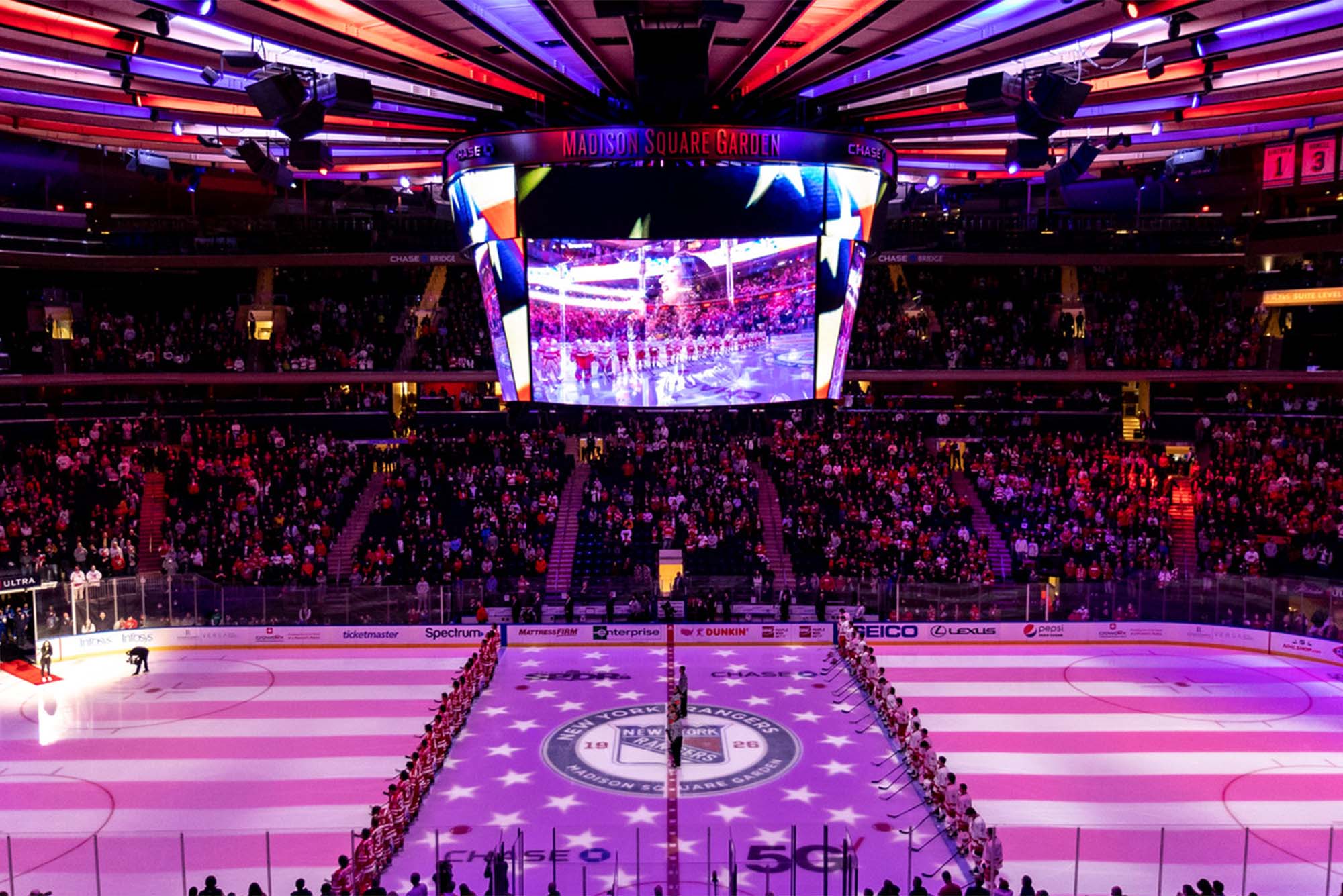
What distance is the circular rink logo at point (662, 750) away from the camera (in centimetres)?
1758

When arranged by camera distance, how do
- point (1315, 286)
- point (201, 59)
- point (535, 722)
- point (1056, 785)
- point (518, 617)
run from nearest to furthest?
point (201, 59)
point (1056, 785)
point (535, 722)
point (518, 617)
point (1315, 286)

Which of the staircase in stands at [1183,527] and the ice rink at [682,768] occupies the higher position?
the staircase in stands at [1183,527]

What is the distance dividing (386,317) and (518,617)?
14578 mm

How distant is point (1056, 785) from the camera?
17344 millimetres

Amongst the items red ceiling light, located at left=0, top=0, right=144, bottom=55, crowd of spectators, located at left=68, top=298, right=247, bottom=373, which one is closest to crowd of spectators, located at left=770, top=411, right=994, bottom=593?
red ceiling light, located at left=0, top=0, right=144, bottom=55

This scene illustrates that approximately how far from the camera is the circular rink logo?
692 inches

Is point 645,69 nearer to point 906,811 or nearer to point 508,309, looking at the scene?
point 508,309

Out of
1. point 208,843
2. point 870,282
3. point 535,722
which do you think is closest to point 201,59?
point 208,843

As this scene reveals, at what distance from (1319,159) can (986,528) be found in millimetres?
12125

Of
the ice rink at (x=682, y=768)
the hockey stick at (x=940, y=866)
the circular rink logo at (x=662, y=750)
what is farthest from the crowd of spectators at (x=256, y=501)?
the hockey stick at (x=940, y=866)

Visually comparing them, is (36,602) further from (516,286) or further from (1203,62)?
(1203,62)

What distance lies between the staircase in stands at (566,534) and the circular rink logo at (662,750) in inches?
295

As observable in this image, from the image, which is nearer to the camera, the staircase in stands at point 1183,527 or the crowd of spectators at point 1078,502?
the crowd of spectators at point 1078,502

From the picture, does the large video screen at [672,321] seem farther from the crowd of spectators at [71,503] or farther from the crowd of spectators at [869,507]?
the crowd of spectators at [71,503]
